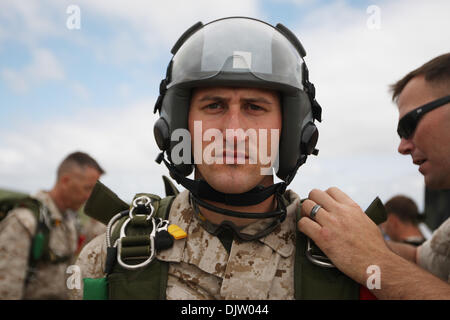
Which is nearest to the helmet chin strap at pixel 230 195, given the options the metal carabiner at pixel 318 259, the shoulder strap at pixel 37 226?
the metal carabiner at pixel 318 259

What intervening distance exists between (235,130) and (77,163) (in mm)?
4291

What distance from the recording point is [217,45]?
6.71ft

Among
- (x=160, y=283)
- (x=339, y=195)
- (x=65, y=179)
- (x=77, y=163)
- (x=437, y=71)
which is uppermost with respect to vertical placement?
(x=437, y=71)

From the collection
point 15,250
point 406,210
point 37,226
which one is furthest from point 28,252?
point 406,210

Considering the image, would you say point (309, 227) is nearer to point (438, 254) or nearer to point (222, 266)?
point (222, 266)

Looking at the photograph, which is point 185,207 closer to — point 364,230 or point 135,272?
point 135,272

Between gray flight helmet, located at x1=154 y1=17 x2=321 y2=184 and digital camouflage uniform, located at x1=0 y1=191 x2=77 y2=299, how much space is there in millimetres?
2794

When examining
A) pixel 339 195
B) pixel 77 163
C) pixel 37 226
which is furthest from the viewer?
pixel 77 163

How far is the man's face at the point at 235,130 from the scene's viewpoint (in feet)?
5.96

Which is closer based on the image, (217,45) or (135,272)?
(135,272)

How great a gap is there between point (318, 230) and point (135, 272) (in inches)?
38.7

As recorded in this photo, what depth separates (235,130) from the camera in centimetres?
181
